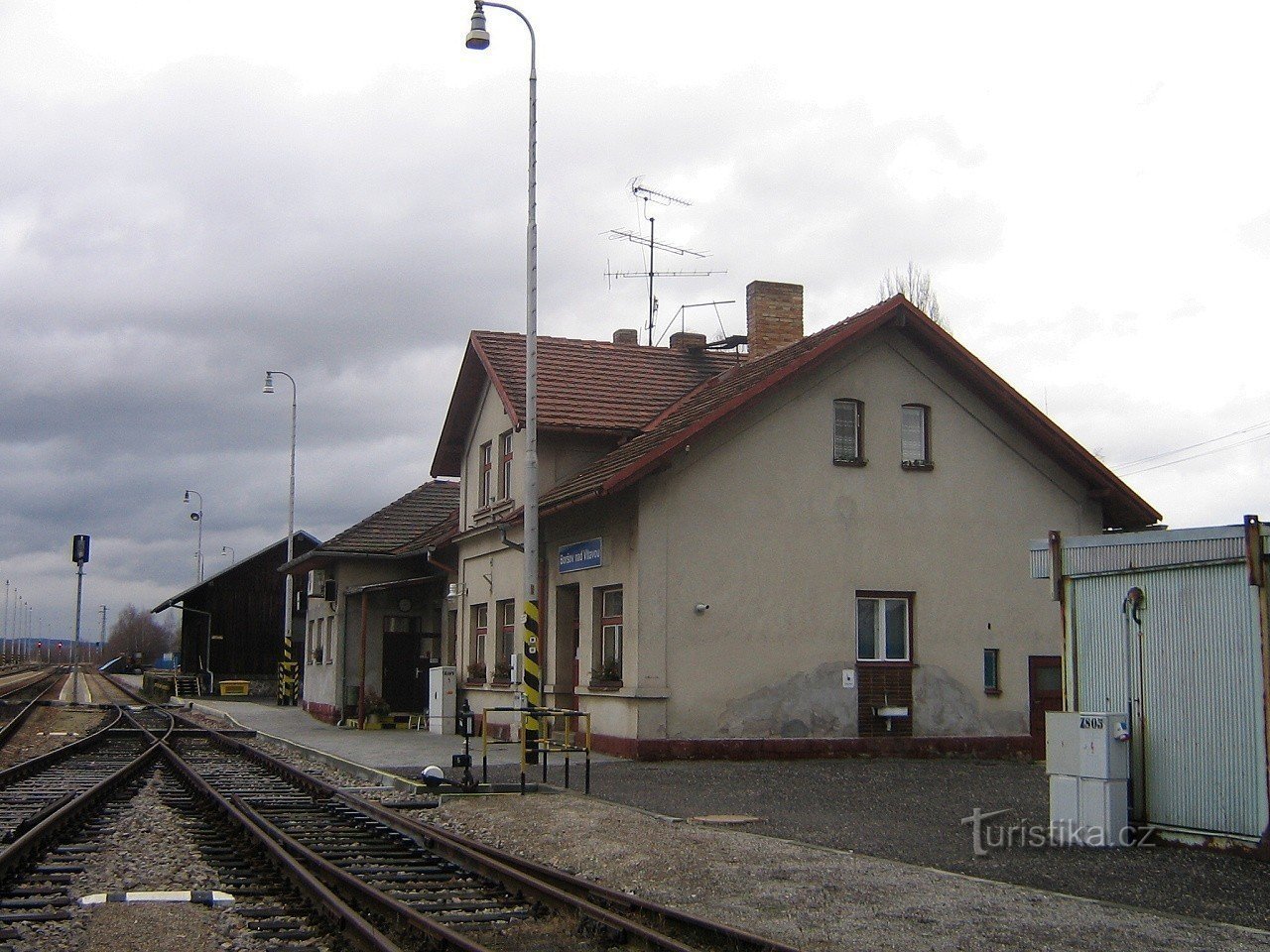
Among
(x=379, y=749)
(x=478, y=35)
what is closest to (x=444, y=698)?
(x=379, y=749)

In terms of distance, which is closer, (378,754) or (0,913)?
(0,913)

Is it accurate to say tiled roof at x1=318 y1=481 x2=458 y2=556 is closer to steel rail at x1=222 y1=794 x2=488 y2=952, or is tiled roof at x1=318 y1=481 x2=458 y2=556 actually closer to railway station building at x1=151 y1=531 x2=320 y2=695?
steel rail at x1=222 y1=794 x2=488 y2=952

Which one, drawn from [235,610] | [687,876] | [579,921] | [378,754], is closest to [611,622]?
[378,754]

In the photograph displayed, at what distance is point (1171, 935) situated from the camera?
7613mm

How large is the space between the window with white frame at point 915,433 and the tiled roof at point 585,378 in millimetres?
4347

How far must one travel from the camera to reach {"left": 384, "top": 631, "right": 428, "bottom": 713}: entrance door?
102 feet

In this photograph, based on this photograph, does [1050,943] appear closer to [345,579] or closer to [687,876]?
[687,876]

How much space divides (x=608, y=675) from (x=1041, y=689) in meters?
6.89

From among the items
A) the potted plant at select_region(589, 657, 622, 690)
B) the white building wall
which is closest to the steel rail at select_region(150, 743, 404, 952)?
the potted plant at select_region(589, 657, 622, 690)

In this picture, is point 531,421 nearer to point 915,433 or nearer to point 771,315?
point 915,433

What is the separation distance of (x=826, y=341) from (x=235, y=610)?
4532 centimetres

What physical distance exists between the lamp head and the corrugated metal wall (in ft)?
32.7

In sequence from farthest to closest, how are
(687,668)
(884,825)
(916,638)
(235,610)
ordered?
(235,610), (916,638), (687,668), (884,825)

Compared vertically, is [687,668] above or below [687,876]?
above
